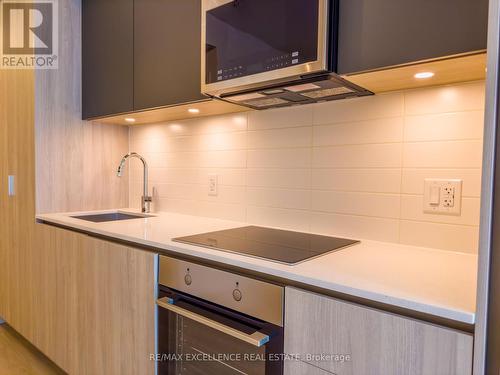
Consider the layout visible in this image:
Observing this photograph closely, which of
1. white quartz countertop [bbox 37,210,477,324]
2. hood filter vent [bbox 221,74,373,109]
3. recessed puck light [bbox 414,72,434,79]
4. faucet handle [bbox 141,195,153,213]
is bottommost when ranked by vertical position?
white quartz countertop [bbox 37,210,477,324]

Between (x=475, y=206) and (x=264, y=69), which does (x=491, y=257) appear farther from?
(x=264, y=69)

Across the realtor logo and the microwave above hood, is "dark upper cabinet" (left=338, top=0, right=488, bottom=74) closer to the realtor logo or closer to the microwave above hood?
the microwave above hood

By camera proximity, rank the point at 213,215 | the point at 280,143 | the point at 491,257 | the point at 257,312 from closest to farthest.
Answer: the point at 491,257
the point at 257,312
the point at 280,143
the point at 213,215

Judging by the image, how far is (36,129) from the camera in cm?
198

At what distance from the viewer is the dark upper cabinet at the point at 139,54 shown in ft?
5.04

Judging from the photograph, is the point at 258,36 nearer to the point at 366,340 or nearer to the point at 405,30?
the point at 405,30

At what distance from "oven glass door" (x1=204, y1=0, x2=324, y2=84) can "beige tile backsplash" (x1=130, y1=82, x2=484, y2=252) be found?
0.39 metres

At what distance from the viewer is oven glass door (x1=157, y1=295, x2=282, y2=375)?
98 centimetres

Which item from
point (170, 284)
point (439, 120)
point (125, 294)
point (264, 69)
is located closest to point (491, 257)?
point (439, 120)

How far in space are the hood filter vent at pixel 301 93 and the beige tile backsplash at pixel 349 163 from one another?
70 millimetres

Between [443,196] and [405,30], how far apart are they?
57 centimetres

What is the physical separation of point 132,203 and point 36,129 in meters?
0.73

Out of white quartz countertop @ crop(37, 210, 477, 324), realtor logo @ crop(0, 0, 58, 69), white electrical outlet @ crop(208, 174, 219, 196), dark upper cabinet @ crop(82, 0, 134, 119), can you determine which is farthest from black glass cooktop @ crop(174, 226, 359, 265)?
realtor logo @ crop(0, 0, 58, 69)

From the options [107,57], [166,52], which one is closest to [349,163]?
[166,52]
